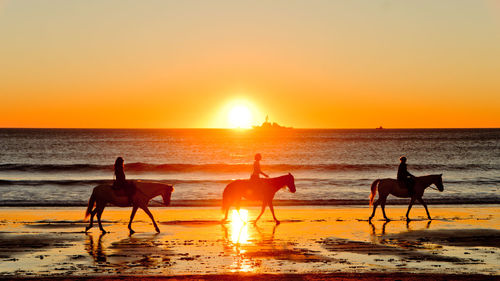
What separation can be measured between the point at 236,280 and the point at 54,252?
5.28 m

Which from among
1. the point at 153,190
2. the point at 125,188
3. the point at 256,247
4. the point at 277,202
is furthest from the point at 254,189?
the point at 277,202

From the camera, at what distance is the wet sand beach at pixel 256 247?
11.1 metres

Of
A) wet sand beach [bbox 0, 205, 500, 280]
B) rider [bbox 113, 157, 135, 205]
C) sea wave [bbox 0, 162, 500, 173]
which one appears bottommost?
wet sand beach [bbox 0, 205, 500, 280]

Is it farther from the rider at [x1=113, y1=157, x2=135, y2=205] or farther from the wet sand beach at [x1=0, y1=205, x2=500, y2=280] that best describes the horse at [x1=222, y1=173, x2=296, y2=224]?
the rider at [x1=113, y1=157, x2=135, y2=205]

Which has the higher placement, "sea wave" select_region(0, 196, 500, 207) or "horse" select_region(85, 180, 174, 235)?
"horse" select_region(85, 180, 174, 235)

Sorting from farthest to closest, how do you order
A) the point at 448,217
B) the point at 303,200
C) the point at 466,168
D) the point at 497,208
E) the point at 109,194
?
1. the point at 466,168
2. the point at 303,200
3. the point at 497,208
4. the point at 448,217
5. the point at 109,194

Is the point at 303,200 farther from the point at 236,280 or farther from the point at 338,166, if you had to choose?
the point at 338,166

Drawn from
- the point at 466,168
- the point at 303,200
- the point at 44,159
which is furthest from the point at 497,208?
the point at 44,159

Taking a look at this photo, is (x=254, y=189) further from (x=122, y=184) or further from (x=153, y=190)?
(x=122, y=184)

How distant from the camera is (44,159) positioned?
→ 7300 cm

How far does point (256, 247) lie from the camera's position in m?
13.8

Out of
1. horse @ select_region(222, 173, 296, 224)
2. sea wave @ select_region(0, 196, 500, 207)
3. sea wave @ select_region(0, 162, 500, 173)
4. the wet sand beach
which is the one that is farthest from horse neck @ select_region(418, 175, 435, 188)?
sea wave @ select_region(0, 162, 500, 173)

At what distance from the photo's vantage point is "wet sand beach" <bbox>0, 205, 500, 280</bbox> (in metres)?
11.1

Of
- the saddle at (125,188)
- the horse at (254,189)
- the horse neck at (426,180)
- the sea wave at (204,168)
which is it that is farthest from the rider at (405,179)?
the sea wave at (204,168)
